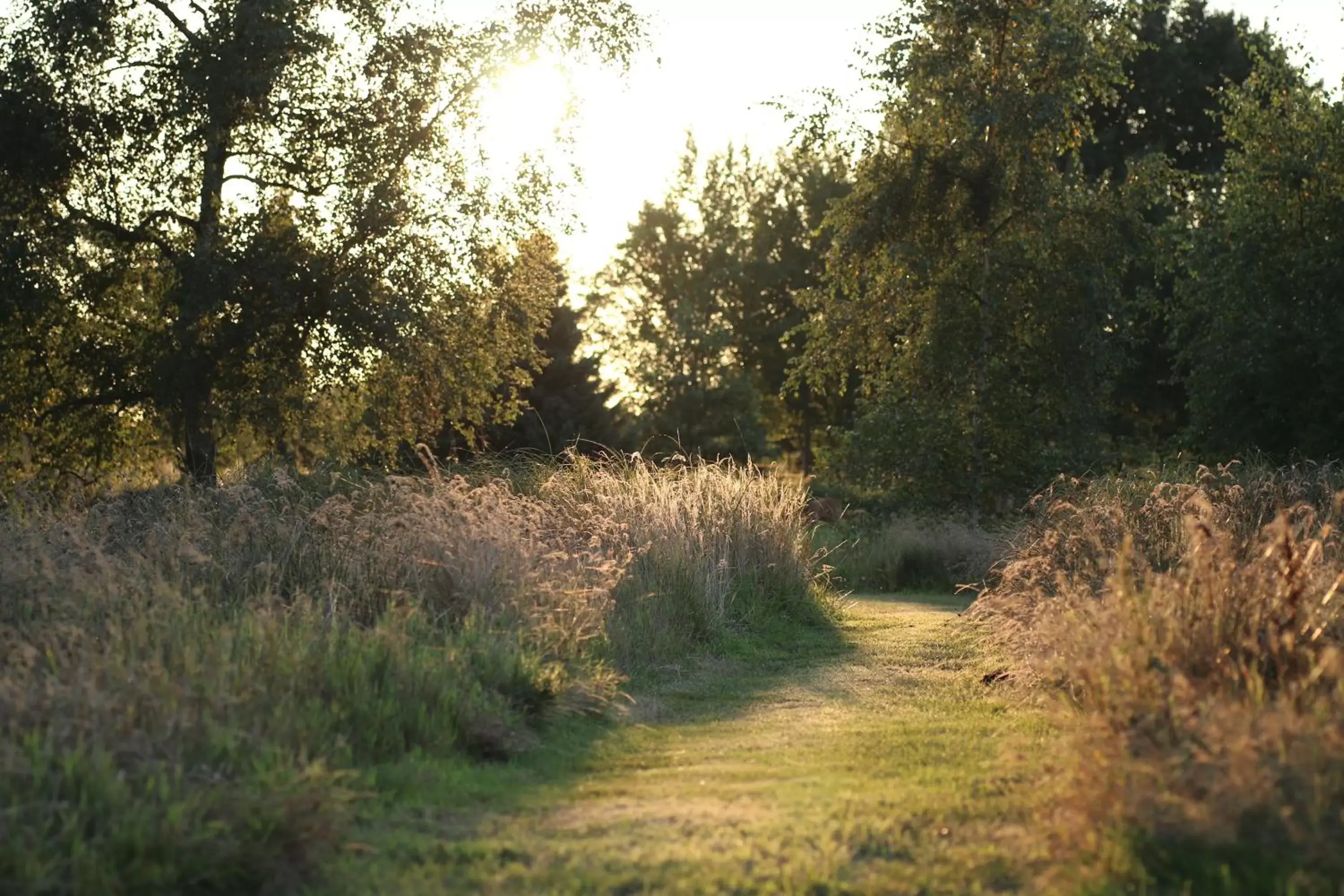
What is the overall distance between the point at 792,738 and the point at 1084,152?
1625 inches

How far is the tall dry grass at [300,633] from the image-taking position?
5.31 m

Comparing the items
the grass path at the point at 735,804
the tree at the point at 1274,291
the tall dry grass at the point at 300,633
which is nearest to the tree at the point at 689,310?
the tree at the point at 1274,291

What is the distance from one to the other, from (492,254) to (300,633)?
54.1ft

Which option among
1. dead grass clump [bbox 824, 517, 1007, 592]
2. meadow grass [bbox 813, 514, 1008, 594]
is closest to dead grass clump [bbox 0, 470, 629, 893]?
meadow grass [bbox 813, 514, 1008, 594]

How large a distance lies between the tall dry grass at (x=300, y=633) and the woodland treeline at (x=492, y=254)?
758 centimetres

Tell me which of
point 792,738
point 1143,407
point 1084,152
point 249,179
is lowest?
point 792,738

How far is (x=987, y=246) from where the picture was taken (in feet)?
87.1

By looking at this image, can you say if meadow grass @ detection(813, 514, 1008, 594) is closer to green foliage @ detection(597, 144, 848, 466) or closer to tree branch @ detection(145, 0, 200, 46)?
tree branch @ detection(145, 0, 200, 46)

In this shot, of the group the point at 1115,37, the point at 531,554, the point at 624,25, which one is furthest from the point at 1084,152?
the point at 531,554

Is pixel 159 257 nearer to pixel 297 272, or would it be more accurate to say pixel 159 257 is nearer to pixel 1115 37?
pixel 297 272

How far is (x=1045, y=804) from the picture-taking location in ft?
19.5

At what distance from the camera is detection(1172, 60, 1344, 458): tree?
91.2 feet

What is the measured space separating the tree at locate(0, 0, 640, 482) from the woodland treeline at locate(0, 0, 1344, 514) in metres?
0.05

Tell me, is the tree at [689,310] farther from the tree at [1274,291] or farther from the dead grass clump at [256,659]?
the dead grass clump at [256,659]
